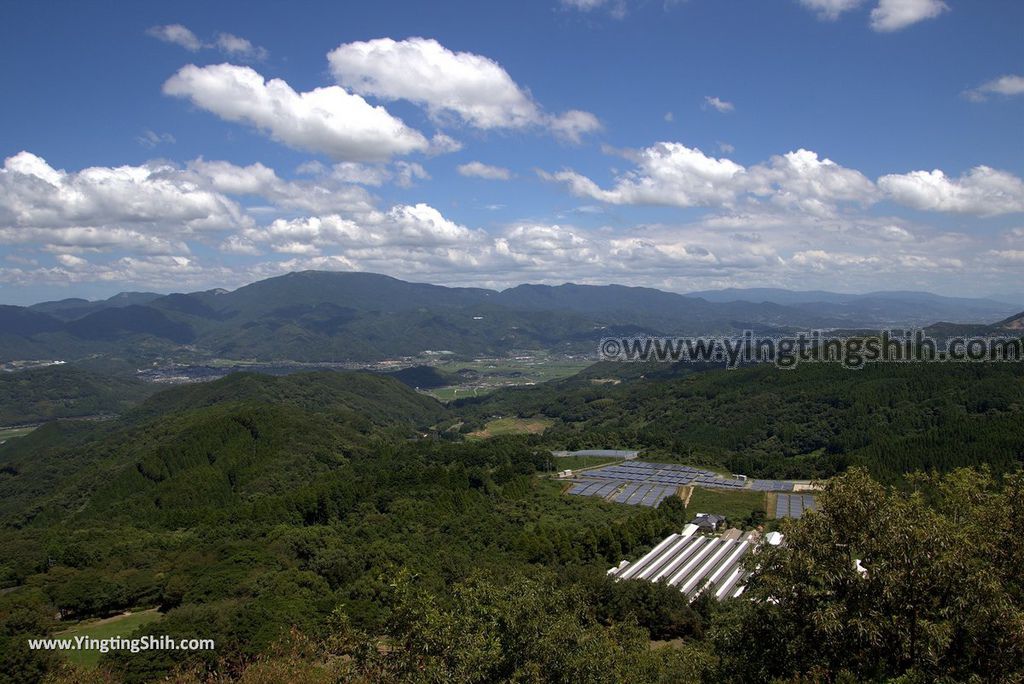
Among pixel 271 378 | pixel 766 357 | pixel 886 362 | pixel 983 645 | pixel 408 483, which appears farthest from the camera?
pixel 766 357

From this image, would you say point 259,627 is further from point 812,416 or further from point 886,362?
point 886,362

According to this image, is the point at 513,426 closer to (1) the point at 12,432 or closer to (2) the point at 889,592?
(2) the point at 889,592

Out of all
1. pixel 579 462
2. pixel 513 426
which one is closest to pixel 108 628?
pixel 579 462

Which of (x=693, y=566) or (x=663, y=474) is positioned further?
(x=663, y=474)

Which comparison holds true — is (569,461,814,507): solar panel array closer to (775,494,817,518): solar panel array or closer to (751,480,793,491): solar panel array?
(751,480,793,491): solar panel array

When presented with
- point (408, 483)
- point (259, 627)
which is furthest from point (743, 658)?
point (408, 483)

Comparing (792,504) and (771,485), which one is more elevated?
(792,504)
